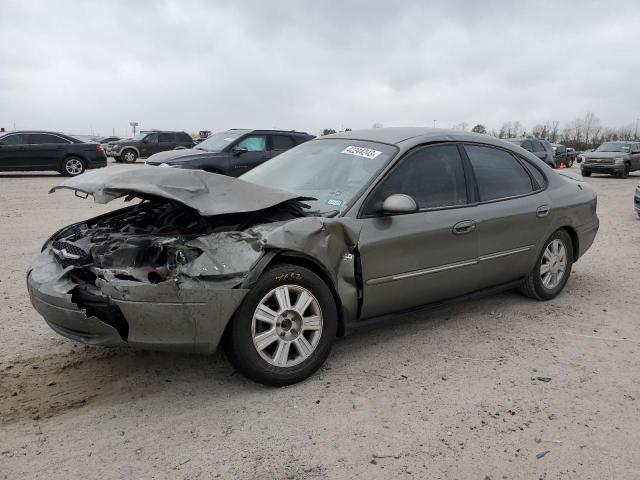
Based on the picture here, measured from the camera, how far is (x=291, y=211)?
142 inches

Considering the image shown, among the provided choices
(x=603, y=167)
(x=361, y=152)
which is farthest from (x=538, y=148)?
(x=361, y=152)

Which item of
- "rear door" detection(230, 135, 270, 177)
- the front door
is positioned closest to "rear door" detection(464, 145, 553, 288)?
the front door

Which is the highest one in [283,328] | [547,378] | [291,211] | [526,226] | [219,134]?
[219,134]

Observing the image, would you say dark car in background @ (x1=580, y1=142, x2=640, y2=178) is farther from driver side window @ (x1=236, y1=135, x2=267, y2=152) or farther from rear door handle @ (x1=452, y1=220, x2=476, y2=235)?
rear door handle @ (x1=452, y1=220, x2=476, y2=235)

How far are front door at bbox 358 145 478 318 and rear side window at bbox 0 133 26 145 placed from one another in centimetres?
1686

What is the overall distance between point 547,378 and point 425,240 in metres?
1.21

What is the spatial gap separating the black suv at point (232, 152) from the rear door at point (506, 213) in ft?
27.2

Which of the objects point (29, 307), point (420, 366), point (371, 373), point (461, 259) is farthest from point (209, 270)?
point (29, 307)

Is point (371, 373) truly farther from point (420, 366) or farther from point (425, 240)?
point (425, 240)

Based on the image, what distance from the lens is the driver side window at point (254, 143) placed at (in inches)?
518

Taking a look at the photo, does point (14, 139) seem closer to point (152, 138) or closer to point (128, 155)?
point (128, 155)

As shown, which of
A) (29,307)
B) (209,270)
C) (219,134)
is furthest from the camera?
(219,134)

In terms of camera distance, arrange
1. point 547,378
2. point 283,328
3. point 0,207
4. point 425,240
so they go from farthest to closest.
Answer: point 0,207 → point 425,240 → point 547,378 → point 283,328

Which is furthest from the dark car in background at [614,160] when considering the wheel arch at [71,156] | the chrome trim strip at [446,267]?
the chrome trim strip at [446,267]
